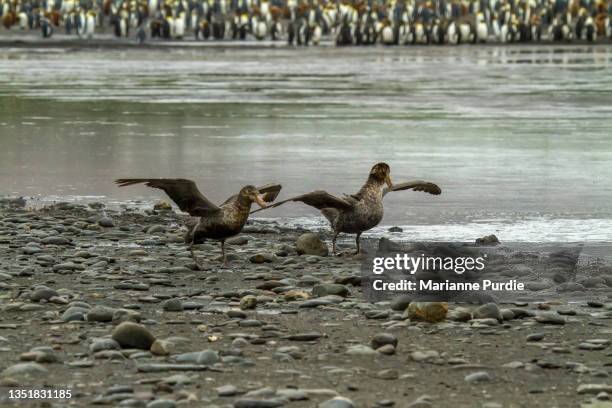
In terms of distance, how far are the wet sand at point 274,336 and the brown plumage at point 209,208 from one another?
0.74 ft

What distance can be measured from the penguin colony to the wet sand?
44150mm

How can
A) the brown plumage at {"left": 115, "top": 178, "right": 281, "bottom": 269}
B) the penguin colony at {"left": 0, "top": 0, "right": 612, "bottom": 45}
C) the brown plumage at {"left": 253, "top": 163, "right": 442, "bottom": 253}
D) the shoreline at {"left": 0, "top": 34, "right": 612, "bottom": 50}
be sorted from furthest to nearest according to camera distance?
the penguin colony at {"left": 0, "top": 0, "right": 612, "bottom": 45} < the shoreline at {"left": 0, "top": 34, "right": 612, "bottom": 50} < the brown plumage at {"left": 253, "top": 163, "right": 442, "bottom": 253} < the brown plumage at {"left": 115, "top": 178, "right": 281, "bottom": 269}

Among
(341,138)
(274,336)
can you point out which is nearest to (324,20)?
(341,138)

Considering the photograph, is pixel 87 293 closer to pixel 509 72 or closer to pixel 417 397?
pixel 417 397

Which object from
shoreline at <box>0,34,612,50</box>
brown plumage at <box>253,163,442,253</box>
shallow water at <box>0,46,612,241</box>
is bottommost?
shoreline at <box>0,34,612,50</box>

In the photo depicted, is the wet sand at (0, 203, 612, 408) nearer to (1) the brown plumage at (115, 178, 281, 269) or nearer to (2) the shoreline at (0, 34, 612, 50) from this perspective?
(1) the brown plumage at (115, 178, 281, 269)

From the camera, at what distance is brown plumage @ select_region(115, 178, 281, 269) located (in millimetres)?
7883

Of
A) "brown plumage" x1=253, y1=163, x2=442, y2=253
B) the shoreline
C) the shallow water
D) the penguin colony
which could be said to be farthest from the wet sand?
the penguin colony

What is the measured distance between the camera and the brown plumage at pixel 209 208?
25.9ft

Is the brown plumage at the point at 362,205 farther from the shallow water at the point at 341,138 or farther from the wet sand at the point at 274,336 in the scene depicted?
the shallow water at the point at 341,138

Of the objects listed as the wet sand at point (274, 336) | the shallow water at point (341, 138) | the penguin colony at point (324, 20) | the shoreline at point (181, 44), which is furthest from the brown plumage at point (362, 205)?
the penguin colony at point (324, 20)

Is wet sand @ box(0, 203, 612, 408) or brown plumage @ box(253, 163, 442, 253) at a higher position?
brown plumage @ box(253, 163, 442, 253)

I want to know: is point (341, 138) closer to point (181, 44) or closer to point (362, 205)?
point (362, 205)

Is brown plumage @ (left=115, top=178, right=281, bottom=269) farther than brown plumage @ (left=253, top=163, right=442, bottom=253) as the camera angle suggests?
No
